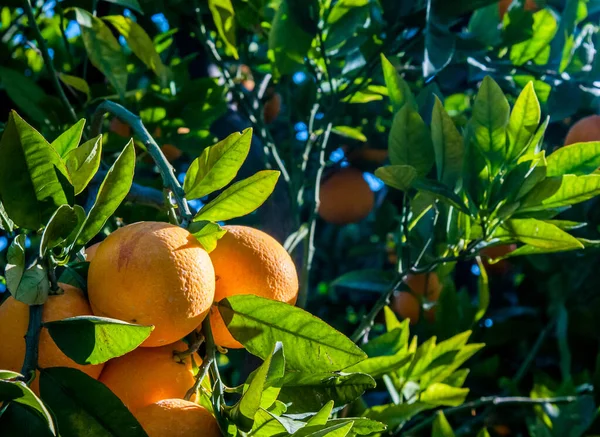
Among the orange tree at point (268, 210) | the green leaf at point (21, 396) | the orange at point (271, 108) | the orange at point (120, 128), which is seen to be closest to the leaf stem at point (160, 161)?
the orange tree at point (268, 210)

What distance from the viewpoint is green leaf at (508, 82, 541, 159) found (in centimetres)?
95

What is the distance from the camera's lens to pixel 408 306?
5.77ft

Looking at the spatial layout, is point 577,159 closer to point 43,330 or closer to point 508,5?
point 43,330

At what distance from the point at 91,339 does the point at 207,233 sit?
0.50ft

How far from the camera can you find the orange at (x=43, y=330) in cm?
64

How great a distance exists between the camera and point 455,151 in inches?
38.5

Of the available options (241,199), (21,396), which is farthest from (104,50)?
(21,396)

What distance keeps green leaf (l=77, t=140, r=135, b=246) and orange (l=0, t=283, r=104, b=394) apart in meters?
0.05

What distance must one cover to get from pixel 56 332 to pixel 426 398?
76 centimetres

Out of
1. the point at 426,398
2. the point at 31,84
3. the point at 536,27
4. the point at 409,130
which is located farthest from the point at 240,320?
the point at 536,27

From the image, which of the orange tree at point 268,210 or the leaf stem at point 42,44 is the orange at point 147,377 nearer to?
the orange tree at point 268,210

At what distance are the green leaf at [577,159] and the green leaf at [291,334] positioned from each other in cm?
44

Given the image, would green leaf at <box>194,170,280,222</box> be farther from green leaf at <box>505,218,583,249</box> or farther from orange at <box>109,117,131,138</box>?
orange at <box>109,117,131,138</box>

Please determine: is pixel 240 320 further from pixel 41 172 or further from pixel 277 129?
pixel 277 129
